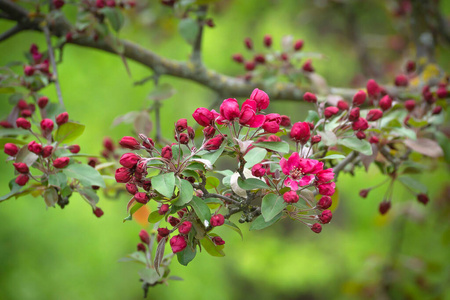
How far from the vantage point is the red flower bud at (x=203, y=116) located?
84 centimetres

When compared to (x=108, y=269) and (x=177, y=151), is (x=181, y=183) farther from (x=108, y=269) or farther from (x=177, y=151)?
(x=108, y=269)

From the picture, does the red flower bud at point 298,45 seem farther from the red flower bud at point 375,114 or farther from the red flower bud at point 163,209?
the red flower bud at point 163,209

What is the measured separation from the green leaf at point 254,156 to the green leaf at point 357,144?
1.04 feet

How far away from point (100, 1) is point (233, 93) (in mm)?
692

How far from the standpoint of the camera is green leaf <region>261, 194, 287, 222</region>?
84 cm

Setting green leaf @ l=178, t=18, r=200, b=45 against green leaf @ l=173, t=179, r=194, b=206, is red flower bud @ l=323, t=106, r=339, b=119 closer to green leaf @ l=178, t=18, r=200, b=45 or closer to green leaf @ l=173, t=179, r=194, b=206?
green leaf @ l=173, t=179, r=194, b=206

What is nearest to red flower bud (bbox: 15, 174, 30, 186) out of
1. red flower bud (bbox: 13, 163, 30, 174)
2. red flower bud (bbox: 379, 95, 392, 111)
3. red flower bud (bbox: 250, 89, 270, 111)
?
red flower bud (bbox: 13, 163, 30, 174)

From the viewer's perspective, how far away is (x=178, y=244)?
0.88 m

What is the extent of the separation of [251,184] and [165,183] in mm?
173

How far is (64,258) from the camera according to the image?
141 inches

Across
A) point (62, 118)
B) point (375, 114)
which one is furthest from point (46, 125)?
point (375, 114)

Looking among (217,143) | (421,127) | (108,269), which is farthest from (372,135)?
(108,269)

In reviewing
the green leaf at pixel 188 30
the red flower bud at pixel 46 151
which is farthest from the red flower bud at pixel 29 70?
the green leaf at pixel 188 30

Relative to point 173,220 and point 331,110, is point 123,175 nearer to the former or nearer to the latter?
point 173,220
